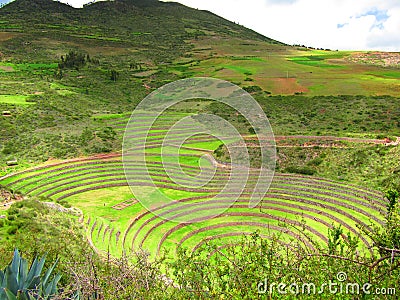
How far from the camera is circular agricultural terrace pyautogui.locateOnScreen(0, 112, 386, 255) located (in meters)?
21.3

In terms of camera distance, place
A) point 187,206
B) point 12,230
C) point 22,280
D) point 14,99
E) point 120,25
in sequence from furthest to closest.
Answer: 1. point 120,25
2. point 14,99
3. point 187,206
4. point 12,230
5. point 22,280

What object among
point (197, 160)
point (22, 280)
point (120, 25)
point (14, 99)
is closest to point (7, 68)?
point (14, 99)

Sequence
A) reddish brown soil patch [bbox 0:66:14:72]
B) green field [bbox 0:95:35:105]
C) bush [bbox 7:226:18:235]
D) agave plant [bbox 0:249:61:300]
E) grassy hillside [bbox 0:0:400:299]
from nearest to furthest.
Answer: agave plant [bbox 0:249:61:300], grassy hillside [bbox 0:0:400:299], bush [bbox 7:226:18:235], green field [bbox 0:95:35:105], reddish brown soil patch [bbox 0:66:14:72]

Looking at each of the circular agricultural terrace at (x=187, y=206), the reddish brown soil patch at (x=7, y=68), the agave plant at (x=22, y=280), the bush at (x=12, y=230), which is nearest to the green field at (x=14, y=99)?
the circular agricultural terrace at (x=187, y=206)

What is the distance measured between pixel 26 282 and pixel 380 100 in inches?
2010

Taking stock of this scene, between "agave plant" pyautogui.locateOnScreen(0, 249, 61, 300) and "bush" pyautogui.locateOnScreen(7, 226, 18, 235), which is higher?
"agave plant" pyautogui.locateOnScreen(0, 249, 61, 300)

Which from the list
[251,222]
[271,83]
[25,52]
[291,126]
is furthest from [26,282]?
[25,52]

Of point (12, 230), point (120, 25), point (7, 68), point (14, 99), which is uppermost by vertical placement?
point (120, 25)

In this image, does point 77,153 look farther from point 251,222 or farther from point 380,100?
point 380,100

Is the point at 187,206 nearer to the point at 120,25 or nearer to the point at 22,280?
the point at 22,280

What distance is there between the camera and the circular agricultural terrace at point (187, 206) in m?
21.3

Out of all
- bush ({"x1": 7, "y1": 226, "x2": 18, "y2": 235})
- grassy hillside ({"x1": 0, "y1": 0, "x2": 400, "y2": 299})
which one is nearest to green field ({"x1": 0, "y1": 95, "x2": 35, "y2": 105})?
grassy hillside ({"x1": 0, "y1": 0, "x2": 400, "y2": 299})

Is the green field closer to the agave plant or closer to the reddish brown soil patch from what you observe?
the reddish brown soil patch

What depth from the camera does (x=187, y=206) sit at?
84.3ft
